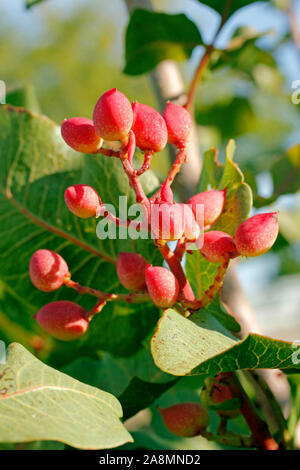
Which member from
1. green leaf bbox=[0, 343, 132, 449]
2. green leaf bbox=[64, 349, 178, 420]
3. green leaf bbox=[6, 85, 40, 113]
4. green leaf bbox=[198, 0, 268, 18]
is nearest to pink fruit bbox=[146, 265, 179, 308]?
green leaf bbox=[0, 343, 132, 449]

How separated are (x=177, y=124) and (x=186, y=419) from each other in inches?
13.9

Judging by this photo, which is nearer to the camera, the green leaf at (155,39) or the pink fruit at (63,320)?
the pink fruit at (63,320)

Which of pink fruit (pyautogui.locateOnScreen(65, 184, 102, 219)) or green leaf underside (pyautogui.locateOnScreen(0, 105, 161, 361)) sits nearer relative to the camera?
pink fruit (pyautogui.locateOnScreen(65, 184, 102, 219))

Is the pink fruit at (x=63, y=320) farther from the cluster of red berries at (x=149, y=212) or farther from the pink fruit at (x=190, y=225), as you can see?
the pink fruit at (x=190, y=225)

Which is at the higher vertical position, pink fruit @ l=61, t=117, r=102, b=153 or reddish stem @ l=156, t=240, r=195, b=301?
pink fruit @ l=61, t=117, r=102, b=153

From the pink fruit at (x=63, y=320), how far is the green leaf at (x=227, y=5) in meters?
0.71

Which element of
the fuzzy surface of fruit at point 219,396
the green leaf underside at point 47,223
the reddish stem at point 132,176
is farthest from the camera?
the green leaf underside at point 47,223

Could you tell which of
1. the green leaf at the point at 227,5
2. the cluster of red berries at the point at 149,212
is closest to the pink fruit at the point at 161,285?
the cluster of red berries at the point at 149,212

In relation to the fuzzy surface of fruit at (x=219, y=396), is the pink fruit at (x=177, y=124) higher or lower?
higher

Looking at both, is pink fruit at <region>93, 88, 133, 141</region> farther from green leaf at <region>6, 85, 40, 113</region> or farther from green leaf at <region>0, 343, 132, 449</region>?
green leaf at <region>6, 85, 40, 113</region>

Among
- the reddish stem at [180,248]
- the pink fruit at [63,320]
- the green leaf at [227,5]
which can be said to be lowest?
the pink fruit at [63,320]

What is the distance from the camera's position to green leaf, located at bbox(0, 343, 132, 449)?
476 millimetres

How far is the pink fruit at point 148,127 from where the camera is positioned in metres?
0.61

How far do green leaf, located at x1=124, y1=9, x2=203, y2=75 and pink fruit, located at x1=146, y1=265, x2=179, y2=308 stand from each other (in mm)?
588
